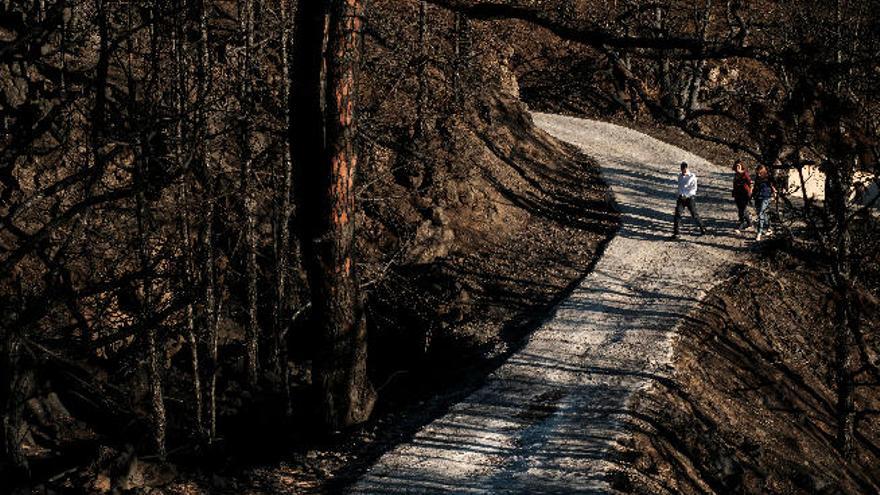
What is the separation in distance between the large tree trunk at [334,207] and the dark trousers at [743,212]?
1377 cm

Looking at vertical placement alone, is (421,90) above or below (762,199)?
above

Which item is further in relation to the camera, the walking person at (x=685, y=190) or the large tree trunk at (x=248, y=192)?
the walking person at (x=685, y=190)

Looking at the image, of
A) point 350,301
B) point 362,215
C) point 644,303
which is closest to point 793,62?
point 350,301

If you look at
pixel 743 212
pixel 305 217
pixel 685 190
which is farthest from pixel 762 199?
pixel 305 217

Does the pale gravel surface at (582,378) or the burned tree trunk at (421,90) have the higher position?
the burned tree trunk at (421,90)

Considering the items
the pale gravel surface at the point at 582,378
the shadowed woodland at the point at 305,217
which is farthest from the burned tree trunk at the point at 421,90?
the pale gravel surface at the point at 582,378

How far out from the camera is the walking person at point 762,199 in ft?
65.0

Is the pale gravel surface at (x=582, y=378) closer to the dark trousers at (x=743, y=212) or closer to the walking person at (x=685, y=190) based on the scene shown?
the dark trousers at (x=743, y=212)

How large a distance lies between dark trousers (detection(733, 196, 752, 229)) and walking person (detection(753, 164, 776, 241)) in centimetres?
50

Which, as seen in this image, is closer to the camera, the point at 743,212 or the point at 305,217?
the point at 305,217

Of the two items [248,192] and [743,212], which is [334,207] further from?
[743,212]

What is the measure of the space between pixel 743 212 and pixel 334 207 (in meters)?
15.1

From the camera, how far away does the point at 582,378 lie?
1405 cm

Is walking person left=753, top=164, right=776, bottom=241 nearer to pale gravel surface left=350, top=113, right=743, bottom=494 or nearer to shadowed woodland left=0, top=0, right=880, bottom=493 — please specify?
pale gravel surface left=350, top=113, right=743, bottom=494
